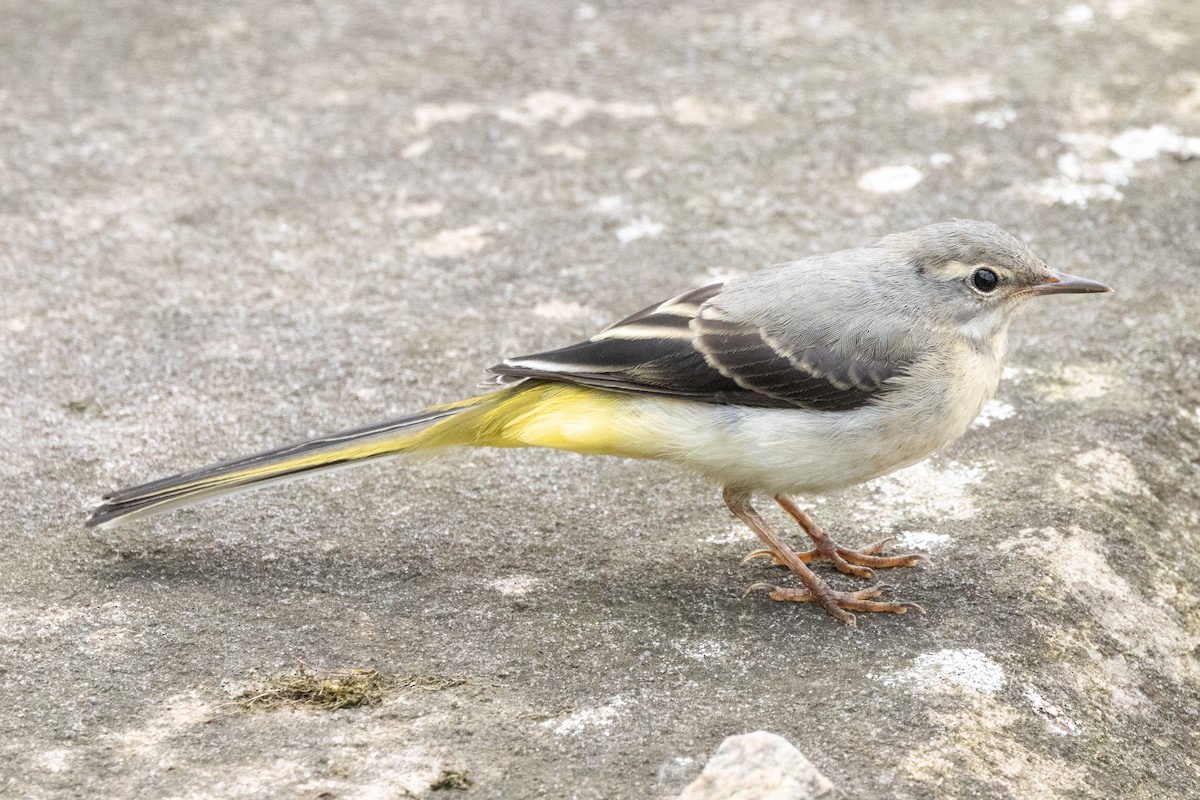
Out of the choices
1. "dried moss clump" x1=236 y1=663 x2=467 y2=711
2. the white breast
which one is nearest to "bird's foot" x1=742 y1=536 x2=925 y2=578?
the white breast

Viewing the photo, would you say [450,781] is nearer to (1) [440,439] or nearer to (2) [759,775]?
(2) [759,775]

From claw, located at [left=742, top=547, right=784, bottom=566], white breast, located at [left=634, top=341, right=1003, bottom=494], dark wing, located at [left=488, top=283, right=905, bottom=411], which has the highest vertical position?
dark wing, located at [left=488, top=283, right=905, bottom=411]

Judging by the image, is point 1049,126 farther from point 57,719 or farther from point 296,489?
point 57,719

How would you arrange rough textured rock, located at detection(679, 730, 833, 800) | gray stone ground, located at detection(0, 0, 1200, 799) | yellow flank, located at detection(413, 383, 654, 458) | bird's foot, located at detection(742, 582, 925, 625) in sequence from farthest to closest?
yellow flank, located at detection(413, 383, 654, 458) < bird's foot, located at detection(742, 582, 925, 625) < gray stone ground, located at detection(0, 0, 1200, 799) < rough textured rock, located at detection(679, 730, 833, 800)

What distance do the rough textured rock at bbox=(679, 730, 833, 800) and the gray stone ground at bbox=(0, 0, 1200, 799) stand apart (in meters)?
0.31

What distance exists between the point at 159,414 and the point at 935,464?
123 inches

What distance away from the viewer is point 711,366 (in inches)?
173

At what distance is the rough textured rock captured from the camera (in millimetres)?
2914

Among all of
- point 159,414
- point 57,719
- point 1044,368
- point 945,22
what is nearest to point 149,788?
point 57,719

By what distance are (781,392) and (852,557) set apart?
26.4 inches

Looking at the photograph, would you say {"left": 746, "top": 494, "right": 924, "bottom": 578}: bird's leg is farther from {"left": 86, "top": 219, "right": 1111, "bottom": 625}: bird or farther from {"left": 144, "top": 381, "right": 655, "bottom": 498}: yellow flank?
{"left": 144, "top": 381, "right": 655, "bottom": 498}: yellow flank

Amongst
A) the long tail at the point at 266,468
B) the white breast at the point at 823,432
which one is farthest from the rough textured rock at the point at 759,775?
the long tail at the point at 266,468

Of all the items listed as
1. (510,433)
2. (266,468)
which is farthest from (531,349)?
(266,468)

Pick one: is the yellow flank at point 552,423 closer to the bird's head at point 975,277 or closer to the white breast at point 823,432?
the white breast at point 823,432
